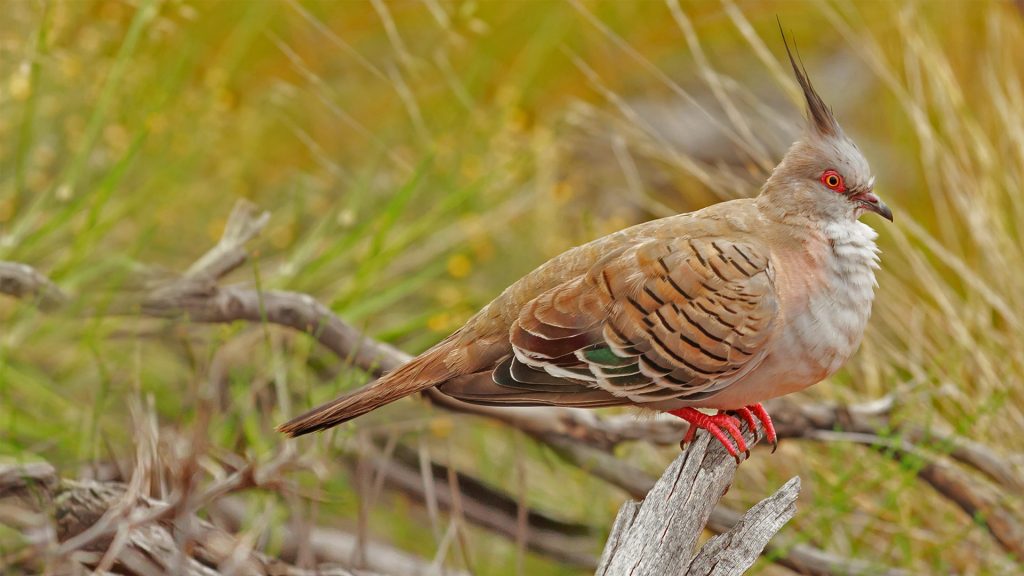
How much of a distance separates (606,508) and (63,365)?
7.03 ft

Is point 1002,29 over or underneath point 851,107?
over

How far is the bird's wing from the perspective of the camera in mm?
2443

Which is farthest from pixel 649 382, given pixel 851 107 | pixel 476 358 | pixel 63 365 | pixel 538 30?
pixel 851 107

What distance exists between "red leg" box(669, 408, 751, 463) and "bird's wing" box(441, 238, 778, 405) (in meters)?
0.08

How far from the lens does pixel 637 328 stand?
8.17ft

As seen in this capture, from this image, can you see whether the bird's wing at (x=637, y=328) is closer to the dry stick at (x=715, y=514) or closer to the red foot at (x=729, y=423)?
the red foot at (x=729, y=423)

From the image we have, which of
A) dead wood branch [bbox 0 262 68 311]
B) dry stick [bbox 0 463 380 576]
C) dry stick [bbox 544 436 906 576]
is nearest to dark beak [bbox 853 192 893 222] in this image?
dry stick [bbox 544 436 906 576]

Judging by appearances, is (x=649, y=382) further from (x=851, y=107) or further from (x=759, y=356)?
(x=851, y=107)

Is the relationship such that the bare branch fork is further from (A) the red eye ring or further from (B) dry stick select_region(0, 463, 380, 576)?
(A) the red eye ring

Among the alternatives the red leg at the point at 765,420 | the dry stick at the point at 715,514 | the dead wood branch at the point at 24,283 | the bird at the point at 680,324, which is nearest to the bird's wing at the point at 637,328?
the bird at the point at 680,324

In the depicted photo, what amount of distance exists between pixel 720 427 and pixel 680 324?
0.25 metres

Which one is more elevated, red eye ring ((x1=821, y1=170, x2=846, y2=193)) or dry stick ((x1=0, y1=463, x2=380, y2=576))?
red eye ring ((x1=821, y1=170, x2=846, y2=193))

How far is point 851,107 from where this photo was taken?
7.53m

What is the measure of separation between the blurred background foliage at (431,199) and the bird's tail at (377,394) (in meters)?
0.14
